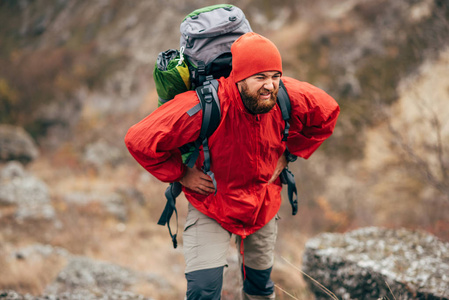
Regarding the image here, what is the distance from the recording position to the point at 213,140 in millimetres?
2223

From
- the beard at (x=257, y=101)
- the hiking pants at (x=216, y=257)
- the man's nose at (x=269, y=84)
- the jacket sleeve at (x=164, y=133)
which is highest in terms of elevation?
the man's nose at (x=269, y=84)

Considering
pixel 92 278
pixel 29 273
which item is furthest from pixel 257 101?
pixel 29 273

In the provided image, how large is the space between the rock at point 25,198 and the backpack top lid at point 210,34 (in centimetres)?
894

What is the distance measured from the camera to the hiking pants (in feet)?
7.39

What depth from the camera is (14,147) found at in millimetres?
15359

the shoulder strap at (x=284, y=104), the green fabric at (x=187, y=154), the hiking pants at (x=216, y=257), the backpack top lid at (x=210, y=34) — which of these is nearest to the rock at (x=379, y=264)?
the hiking pants at (x=216, y=257)

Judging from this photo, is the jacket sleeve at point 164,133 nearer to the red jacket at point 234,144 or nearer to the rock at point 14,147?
the red jacket at point 234,144

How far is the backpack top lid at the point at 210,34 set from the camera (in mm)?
2326

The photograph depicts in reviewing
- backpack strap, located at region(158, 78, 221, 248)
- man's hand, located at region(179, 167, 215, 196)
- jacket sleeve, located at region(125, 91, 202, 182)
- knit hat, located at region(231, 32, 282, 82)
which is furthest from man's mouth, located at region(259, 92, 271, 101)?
man's hand, located at region(179, 167, 215, 196)

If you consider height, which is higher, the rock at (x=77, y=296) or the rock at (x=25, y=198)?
the rock at (x=77, y=296)

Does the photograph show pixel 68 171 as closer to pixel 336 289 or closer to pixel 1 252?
pixel 1 252

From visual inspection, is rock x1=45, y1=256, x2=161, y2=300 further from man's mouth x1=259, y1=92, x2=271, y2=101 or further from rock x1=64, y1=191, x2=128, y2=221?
rock x1=64, y1=191, x2=128, y2=221

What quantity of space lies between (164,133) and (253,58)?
2.30 ft

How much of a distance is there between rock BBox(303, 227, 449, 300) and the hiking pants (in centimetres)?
88
